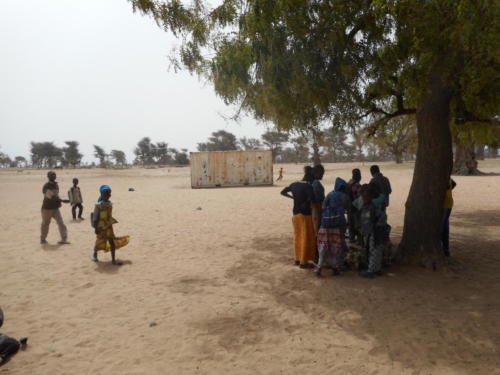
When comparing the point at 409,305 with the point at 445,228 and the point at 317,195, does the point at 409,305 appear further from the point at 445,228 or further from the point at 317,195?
the point at 445,228

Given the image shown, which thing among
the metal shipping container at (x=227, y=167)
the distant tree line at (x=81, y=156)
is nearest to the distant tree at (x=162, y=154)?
the distant tree line at (x=81, y=156)

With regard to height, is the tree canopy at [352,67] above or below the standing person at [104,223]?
above

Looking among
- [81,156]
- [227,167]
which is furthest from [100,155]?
[227,167]

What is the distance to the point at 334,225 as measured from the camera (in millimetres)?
5887

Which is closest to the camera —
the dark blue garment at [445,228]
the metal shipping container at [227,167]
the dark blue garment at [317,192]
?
the dark blue garment at [317,192]

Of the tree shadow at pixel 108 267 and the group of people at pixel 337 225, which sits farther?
the tree shadow at pixel 108 267

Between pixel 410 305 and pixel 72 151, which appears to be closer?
pixel 410 305

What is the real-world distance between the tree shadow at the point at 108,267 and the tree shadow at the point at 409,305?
2211 millimetres

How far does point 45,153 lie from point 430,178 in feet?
320

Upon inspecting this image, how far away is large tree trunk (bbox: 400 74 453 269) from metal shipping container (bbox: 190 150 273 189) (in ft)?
65.3

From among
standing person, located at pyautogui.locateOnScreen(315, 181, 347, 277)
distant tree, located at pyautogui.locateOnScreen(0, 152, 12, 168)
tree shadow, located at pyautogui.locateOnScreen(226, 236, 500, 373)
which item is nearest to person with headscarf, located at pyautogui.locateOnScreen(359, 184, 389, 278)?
standing person, located at pyautogui.locateOnScreen(315, 181, 347, 277)

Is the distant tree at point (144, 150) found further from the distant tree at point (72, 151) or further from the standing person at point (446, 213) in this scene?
the standing person at point (446, 213)

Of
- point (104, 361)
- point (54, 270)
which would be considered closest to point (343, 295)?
point (104, 361)

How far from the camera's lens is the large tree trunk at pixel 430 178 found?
6.18 m
